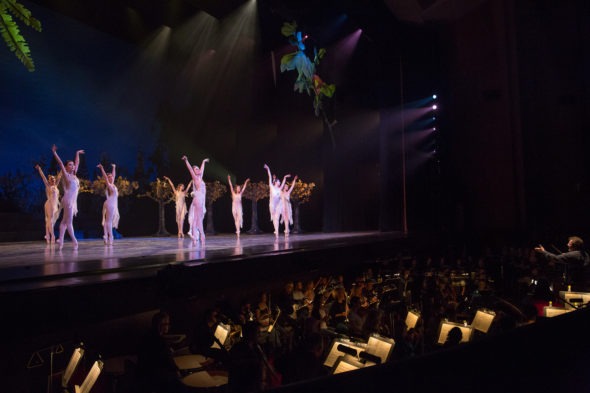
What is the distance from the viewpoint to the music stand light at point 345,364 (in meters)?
3.22

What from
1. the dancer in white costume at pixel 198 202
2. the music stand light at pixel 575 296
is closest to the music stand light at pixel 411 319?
the music stand light at pixel 575 296

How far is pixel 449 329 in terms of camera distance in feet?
14.5

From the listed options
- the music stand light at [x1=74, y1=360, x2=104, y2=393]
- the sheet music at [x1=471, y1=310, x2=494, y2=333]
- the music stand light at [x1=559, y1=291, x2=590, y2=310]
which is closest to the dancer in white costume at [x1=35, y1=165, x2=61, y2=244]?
the music stand light at [x1=74, y1=360, x2=104, y2=393]

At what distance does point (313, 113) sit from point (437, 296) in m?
12.3

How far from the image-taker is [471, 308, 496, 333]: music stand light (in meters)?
4.69

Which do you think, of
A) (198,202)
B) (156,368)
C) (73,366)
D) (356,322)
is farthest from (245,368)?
(198,202)

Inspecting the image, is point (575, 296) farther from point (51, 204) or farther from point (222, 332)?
point (51, 204)

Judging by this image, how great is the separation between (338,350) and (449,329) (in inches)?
58.8

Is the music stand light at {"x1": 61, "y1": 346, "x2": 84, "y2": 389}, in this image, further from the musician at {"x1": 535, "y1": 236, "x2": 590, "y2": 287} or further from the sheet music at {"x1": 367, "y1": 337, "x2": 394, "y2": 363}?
the musician at {"x1": 535, "y1": 236, "x2": 590, "y2": 287}

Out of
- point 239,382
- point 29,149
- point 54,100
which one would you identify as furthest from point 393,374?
point 54,100

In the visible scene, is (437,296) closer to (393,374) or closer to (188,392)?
(188,392)

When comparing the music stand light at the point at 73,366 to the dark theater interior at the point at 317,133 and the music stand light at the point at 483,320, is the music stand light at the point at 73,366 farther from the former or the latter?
the music stand light at the point at 483,320

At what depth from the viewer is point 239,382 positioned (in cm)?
328

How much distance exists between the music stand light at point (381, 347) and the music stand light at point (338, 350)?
7 cm
